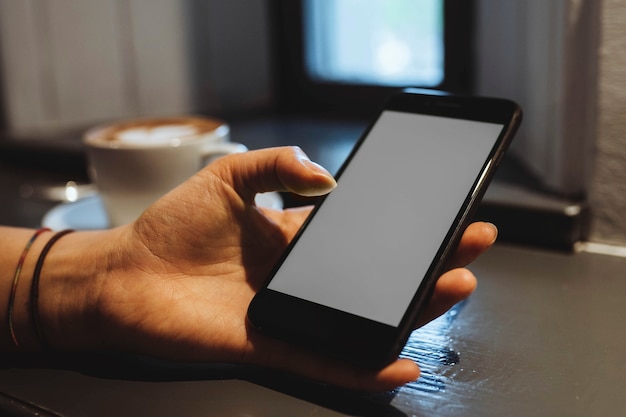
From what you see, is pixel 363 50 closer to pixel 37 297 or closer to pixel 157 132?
pixel 157 132

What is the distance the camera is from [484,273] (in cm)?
56

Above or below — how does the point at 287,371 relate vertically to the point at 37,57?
below

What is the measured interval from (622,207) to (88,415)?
434 mm

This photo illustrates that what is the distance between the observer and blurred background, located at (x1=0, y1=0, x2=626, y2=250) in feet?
1.96

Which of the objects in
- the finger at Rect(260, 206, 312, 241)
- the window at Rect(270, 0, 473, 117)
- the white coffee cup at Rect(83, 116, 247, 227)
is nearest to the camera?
the finger at Rect(260, 206, 312, 241)

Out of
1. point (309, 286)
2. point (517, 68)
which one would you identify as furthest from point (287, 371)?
point (517, 68)

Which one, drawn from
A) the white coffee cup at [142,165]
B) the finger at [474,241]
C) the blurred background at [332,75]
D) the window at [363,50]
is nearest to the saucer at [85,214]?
the white coffee cup at [142,165]

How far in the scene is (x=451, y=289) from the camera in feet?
1.24

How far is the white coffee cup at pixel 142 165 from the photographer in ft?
2.11

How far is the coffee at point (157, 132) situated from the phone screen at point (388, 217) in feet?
0.76

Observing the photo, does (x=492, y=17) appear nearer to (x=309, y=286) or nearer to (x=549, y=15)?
(x=549, y=15)

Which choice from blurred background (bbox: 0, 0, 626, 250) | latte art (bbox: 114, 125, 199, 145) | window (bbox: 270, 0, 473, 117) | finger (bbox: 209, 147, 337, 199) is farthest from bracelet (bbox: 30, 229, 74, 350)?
window (bbox: 270, 0, 473, 117)

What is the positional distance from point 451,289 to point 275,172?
12 centimetres

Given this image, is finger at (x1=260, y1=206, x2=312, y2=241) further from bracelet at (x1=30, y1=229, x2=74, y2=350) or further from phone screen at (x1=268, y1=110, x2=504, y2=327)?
bracelet at (x1=30, y1=229, x2=74, y2=350)
